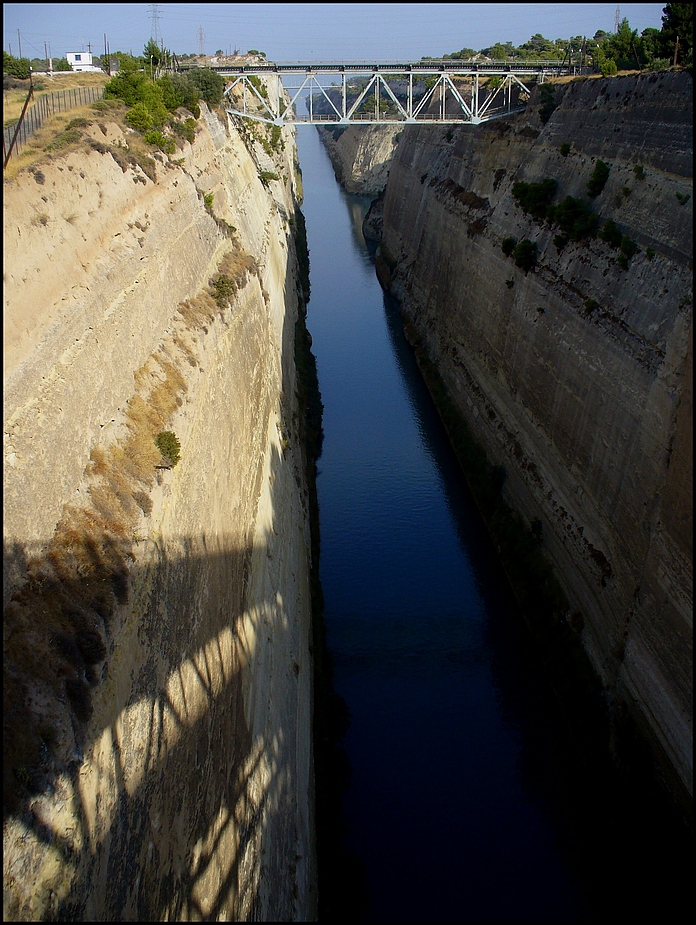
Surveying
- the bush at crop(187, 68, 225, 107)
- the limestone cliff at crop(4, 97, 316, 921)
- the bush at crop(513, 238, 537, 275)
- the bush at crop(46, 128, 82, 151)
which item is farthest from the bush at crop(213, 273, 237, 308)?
the bush at crop(187, 68, 225, 107)

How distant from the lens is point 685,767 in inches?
353

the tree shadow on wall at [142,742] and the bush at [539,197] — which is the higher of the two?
the bush at [539,197]

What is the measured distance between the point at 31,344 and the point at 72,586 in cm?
217

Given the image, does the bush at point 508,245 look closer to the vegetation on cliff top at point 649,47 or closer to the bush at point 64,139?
the vegetation on cliff top at point 649,47

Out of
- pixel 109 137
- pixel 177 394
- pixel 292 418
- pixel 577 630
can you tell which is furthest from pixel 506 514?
pixel 109 137

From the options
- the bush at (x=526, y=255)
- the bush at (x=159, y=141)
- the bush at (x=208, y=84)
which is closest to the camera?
the bush at (x=159, y=141)

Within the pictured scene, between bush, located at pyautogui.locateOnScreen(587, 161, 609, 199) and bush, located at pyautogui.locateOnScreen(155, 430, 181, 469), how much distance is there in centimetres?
1112

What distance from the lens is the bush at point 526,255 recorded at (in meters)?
17.3

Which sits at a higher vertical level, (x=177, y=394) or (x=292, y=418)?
(x=177, y=394)

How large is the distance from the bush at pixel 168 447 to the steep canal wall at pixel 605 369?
6383mm

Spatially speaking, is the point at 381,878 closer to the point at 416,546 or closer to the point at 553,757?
the point at 553,757

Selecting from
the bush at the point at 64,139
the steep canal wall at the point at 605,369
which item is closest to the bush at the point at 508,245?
the steep canal wall at the point at 605,369

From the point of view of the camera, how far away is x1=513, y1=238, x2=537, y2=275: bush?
56.7 ft

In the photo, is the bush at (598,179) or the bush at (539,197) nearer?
the bush at (598,179)
